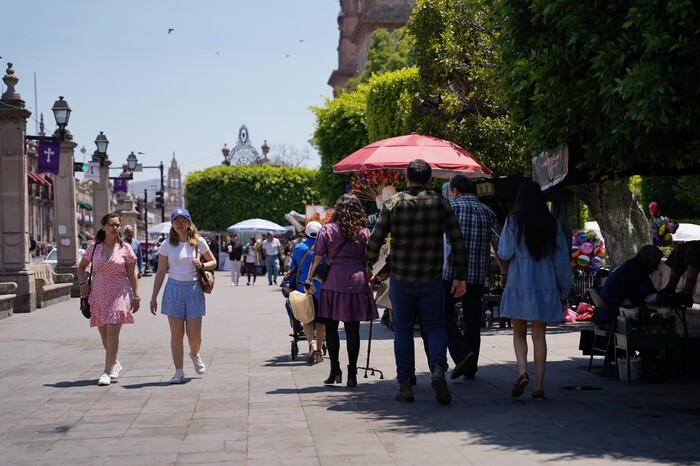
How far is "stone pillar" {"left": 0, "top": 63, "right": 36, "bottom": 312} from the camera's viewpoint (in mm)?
21328

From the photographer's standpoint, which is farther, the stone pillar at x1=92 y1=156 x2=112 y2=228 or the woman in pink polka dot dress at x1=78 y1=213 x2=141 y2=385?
the stone pillar at x1=92 y1=156 x2=112 y2=228

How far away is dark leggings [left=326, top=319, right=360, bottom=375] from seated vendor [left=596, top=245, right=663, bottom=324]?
2456mm

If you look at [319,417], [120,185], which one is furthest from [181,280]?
[120,185]

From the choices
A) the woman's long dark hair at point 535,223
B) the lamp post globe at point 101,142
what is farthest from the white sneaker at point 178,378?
the lamp post globe at point 101,142

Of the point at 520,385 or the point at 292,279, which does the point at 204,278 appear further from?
the point at 520,385

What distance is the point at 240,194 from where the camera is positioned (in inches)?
2712

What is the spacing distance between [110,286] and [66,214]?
19559mm

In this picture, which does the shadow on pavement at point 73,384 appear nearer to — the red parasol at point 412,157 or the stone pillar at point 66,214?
the red parasol at point 412,157

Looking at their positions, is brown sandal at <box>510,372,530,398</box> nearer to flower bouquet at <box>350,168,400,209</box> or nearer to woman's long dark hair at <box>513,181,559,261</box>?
woman's long dark hair at <box>513,181,559,261</box>

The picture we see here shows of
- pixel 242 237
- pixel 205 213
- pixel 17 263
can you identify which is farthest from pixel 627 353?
pixel 205 213

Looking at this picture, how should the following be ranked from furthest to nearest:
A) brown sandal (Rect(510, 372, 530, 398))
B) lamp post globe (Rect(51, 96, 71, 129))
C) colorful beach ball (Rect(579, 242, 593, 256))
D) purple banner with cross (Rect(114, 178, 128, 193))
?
purple banner with cross (Rect(114, 178, 128, 193))
lamp post globe (Rect(51, 96, 71, 129))
colorful beach ball (Rect(579, 242, 593, 256))
brown sandal (Rect(510, 372, 530, 398))

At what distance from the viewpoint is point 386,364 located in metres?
11.0

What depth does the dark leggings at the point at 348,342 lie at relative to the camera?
9336mm

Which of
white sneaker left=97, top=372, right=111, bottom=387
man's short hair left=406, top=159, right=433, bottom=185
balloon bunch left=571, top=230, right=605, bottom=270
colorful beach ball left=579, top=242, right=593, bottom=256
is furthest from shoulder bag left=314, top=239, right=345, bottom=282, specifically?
colorful beach ball left=579, top=242, right=593, bottom=256
